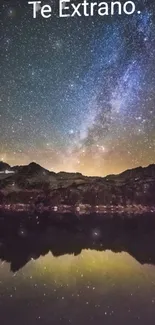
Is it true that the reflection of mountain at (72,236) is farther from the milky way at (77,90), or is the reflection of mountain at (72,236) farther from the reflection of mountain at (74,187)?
the milky way at (77,90)

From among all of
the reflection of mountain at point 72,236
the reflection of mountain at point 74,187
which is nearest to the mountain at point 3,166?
the reflection of mountain at point 74,187

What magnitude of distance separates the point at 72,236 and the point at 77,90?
1457mm

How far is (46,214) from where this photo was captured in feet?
19.2

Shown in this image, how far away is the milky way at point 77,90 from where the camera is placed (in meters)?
4.89

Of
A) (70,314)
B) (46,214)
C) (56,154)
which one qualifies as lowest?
(70,314)

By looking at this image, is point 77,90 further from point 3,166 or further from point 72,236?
point 72,236

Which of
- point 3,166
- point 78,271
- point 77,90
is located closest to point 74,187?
point 3,166

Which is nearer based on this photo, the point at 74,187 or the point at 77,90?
the point at 77,90

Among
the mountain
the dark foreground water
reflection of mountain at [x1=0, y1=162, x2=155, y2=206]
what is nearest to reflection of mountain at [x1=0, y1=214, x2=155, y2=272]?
the dark foreground water

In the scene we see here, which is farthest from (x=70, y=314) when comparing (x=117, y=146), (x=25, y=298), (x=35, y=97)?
(x=35, y=97)

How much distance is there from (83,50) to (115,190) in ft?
4.78

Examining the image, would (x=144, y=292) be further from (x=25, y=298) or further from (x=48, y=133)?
(x=48, y=133)

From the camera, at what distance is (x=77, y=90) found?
17.0 feet

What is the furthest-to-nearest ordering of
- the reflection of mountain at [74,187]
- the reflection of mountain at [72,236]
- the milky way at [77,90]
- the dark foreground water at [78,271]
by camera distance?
1. the reflection of mountain at [74,187]
2. the milky way at [77,90]
3. the reflection of mountain at [72,236]
4. the dark foreground water at [78,271]
